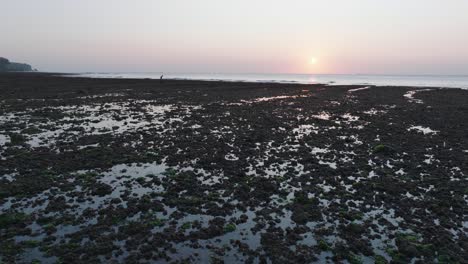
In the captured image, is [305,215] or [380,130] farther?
[380,130]

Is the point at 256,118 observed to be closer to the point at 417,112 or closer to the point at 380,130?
the point at 380,130

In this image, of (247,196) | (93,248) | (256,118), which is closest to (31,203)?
(93,248)

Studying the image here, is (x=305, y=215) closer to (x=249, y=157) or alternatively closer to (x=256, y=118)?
(x=249, y=157)

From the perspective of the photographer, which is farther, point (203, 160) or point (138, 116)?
point (138, 116)

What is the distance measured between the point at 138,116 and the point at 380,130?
25.4 meters

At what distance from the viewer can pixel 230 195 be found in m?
15.5

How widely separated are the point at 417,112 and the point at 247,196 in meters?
36.9

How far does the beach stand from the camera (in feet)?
35.7

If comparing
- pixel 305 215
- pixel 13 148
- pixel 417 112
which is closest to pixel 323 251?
pixel 305 215

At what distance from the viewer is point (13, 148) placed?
72.9 ft

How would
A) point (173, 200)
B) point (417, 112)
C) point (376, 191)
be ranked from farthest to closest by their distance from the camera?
point (417, 112) < point (376, 191) < point (173, 200)

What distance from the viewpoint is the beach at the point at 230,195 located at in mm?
10883

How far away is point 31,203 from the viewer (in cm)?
1384

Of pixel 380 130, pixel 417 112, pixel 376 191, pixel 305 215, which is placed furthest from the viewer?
pixel 417 112
